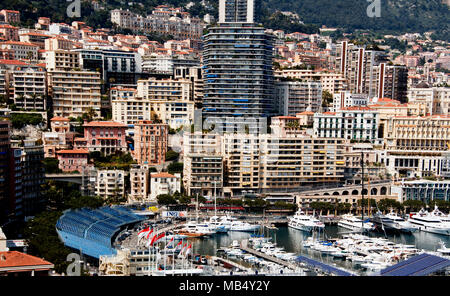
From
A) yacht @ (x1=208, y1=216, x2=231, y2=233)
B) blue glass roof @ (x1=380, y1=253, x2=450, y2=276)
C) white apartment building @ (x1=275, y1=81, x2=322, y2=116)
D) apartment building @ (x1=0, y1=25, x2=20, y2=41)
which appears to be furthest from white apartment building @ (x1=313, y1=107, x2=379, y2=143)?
apartment building @ (x1=0, y1=25, x2=20, y2=41)

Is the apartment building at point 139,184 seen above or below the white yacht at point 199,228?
above

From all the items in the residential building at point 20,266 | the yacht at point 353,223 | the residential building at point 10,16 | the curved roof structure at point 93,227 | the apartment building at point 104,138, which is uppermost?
the residential building at point 10,16

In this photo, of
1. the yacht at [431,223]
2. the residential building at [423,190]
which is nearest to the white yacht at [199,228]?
the yacht at [431,223]

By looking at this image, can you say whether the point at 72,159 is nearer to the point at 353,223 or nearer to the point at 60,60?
the point at 60,60

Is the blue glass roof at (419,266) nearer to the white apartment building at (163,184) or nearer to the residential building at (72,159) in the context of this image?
the white apartment building at (163,184)

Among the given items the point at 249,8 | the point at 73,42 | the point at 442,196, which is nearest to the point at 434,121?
the point at 442,196

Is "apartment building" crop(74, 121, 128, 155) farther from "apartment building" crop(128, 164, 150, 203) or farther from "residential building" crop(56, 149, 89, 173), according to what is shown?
"apartment building" crop(128, 164, 150, 203)

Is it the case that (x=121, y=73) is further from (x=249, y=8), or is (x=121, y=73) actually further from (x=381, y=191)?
(x=381, y=191)
